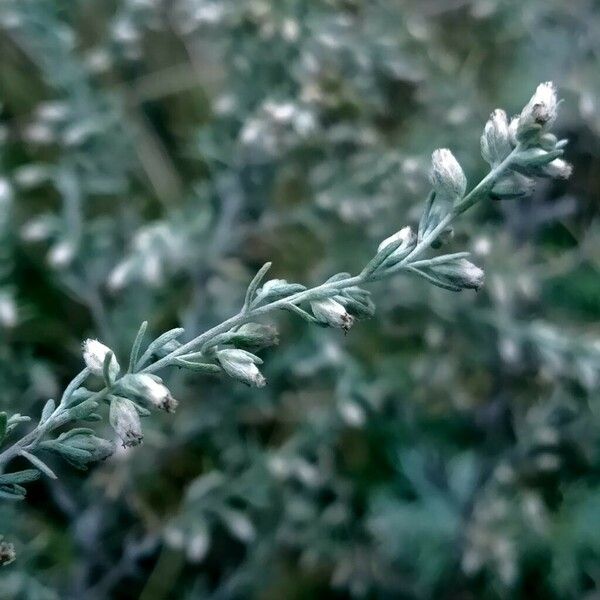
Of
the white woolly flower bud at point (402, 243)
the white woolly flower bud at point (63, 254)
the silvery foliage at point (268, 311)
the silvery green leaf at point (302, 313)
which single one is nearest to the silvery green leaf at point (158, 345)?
the silvery foliage at point (268, 311)

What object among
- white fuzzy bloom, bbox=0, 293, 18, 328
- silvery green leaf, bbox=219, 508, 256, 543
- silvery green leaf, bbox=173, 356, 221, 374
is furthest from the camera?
silvery green leaf, bbox=219, 508, 256, 543

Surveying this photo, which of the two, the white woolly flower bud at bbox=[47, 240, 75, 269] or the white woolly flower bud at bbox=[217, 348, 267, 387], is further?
the white woolly flower bud at bbox=[47, 240, 75, 269]

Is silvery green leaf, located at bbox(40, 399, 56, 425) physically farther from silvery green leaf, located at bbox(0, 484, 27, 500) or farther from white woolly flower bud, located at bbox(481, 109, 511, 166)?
white woolly flower bud, located at bbox(481, 109, 511, 166)

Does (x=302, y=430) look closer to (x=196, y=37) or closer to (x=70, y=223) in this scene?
(x=70, y=223)

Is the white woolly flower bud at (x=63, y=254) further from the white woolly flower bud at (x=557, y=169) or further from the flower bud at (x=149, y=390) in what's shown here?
the white woolly flower bud at (x=557, y=169)

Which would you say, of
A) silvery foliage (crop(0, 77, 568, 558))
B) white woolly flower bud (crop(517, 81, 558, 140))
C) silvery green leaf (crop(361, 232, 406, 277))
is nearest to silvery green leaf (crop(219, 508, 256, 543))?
silvery foliage (crop(0, 77, 568, 558))

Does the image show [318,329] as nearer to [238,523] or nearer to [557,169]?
[238,523]
